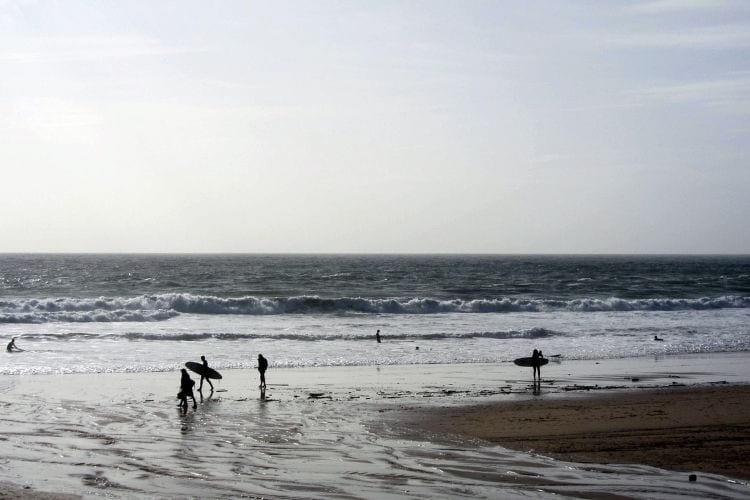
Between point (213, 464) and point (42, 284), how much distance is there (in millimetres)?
73507

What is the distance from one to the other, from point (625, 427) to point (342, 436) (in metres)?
6.34

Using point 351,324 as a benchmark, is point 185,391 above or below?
above

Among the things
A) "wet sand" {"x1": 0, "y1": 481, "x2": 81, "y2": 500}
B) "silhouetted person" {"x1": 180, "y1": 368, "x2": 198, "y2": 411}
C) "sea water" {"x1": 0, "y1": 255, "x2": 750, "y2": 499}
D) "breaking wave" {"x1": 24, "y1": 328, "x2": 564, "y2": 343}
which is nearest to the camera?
"wet sand" {"x1": 0, "y1": 481, "x2": 81, "y2": 500}

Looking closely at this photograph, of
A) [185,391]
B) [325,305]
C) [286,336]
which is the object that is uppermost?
[325,305]

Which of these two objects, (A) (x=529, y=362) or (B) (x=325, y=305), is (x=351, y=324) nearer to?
(B) (x=325, y=305)

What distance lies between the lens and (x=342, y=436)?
56.6 ft

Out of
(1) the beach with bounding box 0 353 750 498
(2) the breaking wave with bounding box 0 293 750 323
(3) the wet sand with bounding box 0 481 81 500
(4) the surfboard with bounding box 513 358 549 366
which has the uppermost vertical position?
(2) the breaking wave with bounding box 0 293 750 323

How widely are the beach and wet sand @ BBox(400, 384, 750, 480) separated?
81 millimetres

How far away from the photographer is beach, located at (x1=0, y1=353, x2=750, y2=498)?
13164mm

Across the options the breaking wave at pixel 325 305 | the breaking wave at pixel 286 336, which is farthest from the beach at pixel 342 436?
the breaking wave at pixel 325 305

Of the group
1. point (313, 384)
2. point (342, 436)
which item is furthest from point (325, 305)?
point (342, 436)

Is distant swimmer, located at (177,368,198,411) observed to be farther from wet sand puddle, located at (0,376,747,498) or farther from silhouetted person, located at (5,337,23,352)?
silhouetted person, located at (5,337,23,352)

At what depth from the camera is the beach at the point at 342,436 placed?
1316 cm

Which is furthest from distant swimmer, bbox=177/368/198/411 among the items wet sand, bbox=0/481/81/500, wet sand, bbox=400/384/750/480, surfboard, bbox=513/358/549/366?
surfboard, bbox=513/358/549/366
